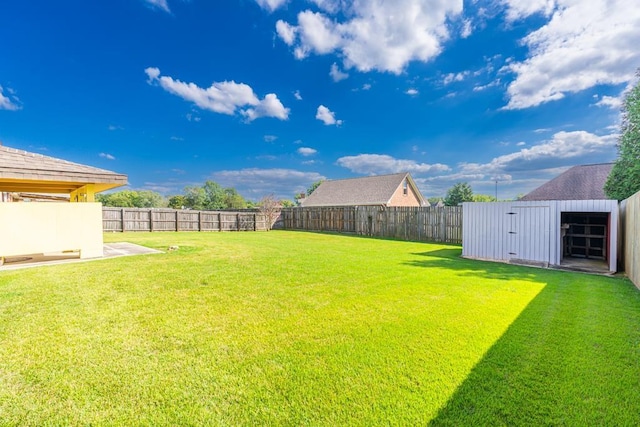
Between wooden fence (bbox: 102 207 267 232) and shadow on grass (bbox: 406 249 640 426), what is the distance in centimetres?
1942

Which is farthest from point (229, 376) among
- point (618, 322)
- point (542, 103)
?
point (542, 103)

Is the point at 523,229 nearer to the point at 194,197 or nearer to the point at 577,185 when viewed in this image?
the point at 577,185

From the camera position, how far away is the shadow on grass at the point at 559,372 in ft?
6.02

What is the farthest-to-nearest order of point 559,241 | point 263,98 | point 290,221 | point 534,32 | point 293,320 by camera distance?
point 290,221 < point 263,98 < point 534,32 < point 559,241 < point 293,320

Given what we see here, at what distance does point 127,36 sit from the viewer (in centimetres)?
1314

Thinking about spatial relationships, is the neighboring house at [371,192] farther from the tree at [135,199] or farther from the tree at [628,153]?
the tree at [135,199]

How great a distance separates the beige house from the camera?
244 inches

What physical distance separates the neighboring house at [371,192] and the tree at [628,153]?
528 inches

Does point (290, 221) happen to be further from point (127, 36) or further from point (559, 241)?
point (559, 241)

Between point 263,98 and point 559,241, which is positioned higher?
point 263,98

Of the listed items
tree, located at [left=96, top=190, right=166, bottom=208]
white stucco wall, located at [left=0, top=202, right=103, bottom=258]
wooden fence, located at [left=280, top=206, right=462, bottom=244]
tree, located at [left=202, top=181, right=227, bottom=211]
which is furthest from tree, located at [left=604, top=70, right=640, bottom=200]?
tree, located at [left=96, top=190, right=166, bottom=208]

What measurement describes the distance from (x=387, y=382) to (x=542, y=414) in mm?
1040

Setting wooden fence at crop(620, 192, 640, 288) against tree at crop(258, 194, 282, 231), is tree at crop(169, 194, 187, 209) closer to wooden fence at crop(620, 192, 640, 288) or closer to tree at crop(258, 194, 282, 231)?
tree at crop(258, 194, 282, 231)

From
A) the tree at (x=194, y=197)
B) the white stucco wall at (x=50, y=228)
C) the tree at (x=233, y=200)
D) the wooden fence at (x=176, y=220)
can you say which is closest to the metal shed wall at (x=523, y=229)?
the white stucco wall at (x=50, y=228)
